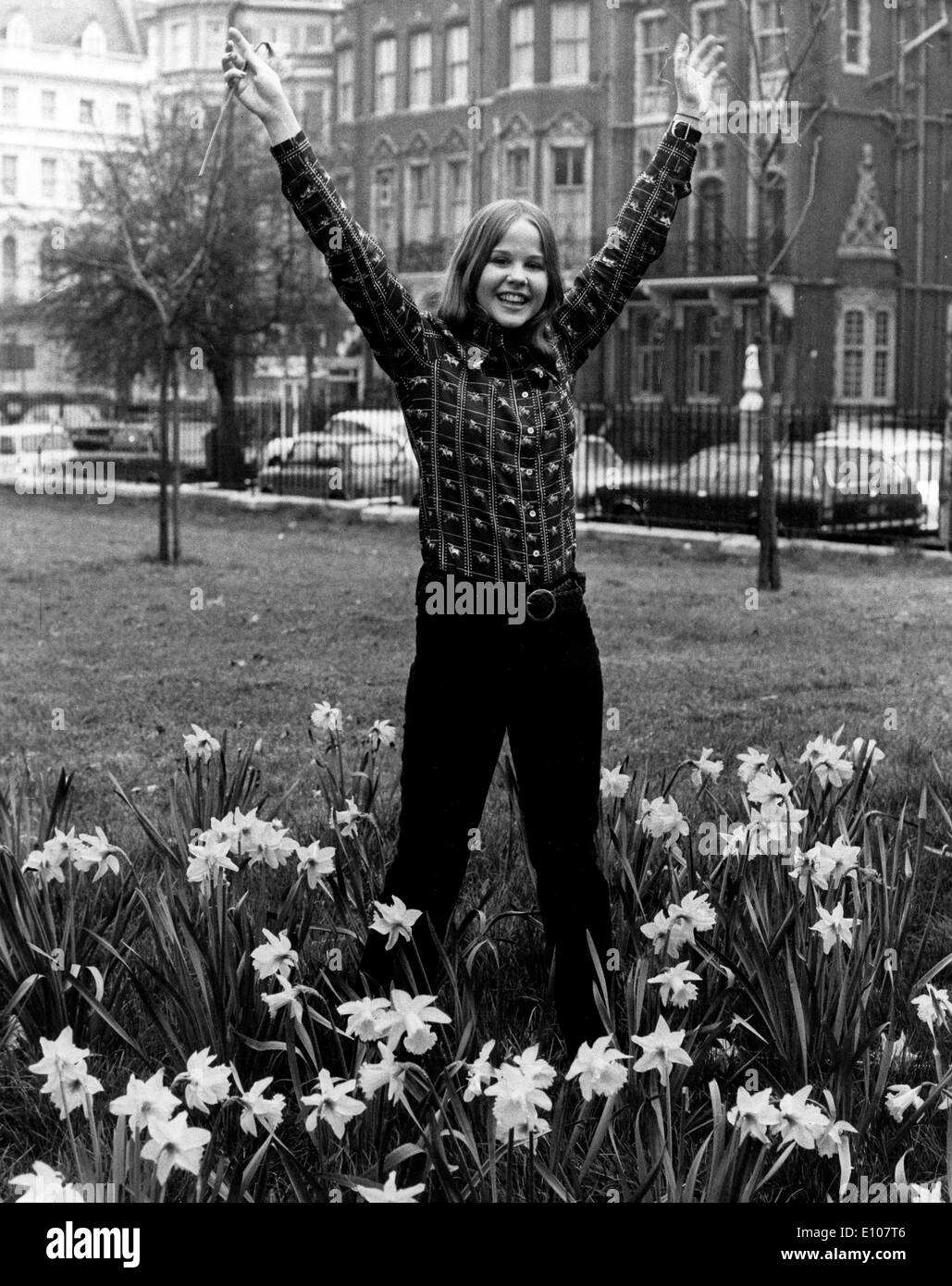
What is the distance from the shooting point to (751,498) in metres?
17.7

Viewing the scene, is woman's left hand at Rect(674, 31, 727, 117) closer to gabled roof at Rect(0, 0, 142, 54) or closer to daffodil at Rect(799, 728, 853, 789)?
daffodil at Rect(799, 728, 853, 789)

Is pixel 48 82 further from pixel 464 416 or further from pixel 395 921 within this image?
pixel 395 921

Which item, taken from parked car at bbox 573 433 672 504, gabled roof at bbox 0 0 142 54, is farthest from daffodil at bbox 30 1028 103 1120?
gabled roof at bbox 0 0 142 54

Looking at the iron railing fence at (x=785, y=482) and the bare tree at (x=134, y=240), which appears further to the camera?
the bare tree at (x=134, y=240)

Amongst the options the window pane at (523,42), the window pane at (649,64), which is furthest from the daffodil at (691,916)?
the window pane at (523,42)

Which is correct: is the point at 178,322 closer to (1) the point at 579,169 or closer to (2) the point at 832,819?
(2) the point at 832,819

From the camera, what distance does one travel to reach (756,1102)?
2.86 meters

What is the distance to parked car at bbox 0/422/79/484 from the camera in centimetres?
2936

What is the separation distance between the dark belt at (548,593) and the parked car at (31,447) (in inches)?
1006

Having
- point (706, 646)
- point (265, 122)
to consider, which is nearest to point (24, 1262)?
point (265, 122)

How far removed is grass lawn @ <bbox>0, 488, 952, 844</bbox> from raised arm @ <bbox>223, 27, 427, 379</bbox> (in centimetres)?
246

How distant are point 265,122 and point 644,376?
122 feet

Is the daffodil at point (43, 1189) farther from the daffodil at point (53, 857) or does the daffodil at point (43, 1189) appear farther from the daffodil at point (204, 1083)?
the daffodil at point (53, 857)

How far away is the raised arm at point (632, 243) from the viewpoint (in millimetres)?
3838
